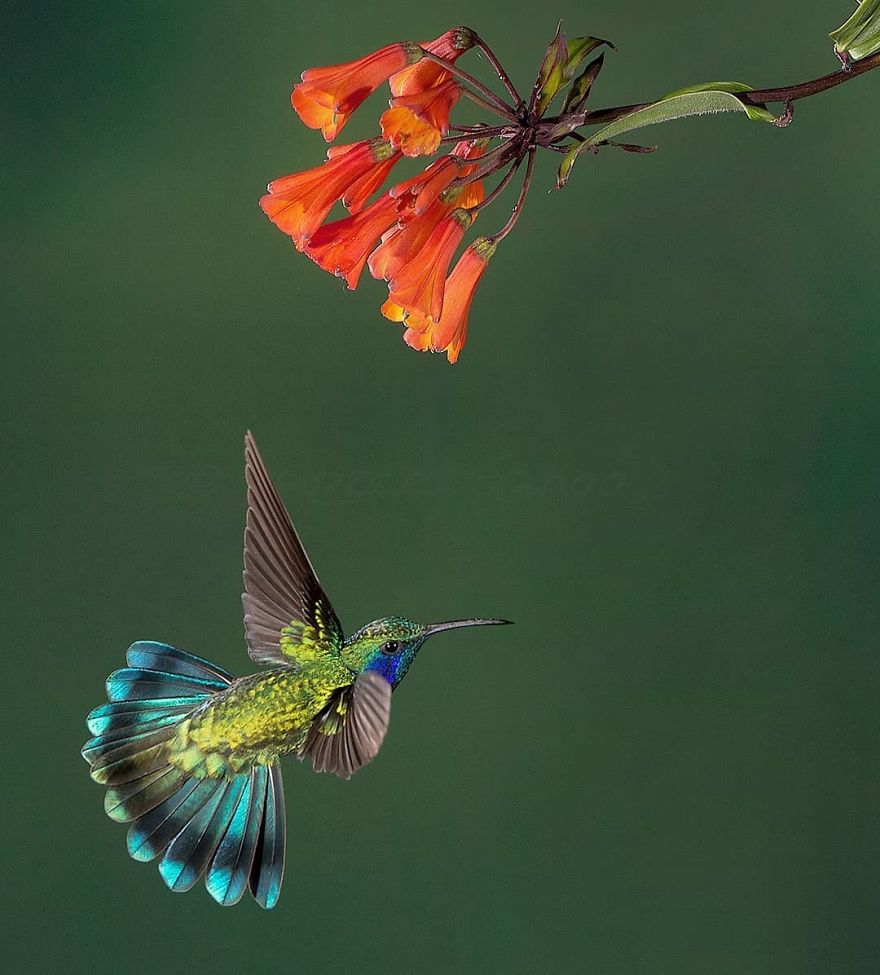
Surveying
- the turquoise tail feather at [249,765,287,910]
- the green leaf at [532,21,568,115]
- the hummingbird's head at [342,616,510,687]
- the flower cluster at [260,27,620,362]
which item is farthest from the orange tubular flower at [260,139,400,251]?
the turquoise tail feather at [249,765,287,910]

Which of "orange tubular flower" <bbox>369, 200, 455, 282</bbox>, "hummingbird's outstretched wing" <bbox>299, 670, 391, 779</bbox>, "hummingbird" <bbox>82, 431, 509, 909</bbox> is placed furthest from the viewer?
"hummingbird" <bbox>82, 431, 509, 909</bbox>

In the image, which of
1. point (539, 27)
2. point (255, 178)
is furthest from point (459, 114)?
point (255, 178)

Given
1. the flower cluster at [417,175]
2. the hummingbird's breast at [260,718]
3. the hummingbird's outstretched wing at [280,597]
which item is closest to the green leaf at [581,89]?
the flower cluster at [417,175]

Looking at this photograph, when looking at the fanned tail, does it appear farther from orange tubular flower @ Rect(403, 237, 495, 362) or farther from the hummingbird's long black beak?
orange tubular flower @ Rect(403, 237, 495, 362)

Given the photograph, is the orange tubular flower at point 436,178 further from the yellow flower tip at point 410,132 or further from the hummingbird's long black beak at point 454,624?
the hummingbird's long black beak at point 454,624

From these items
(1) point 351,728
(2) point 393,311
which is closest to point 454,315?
(2) point 393,311

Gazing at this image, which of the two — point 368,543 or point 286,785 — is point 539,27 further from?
point 286,785

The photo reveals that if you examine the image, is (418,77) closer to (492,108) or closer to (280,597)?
(492,108)
